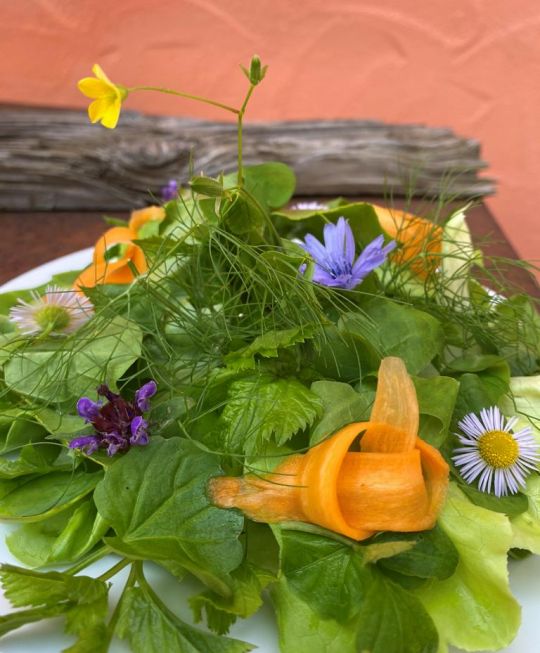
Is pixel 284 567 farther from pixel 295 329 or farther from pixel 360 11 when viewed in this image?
pixel 360 11

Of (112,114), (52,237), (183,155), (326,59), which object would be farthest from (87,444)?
(326,59)

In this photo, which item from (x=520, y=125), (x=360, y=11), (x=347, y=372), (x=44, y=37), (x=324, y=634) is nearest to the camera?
(x=324, y=634)

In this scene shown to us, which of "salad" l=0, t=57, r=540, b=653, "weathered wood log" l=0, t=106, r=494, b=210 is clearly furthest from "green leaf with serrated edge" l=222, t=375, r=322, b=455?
"weathered wood log" l=0, t=106, r=494, b=210

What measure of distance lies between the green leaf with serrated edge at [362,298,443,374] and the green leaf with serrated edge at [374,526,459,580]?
157 millimetres

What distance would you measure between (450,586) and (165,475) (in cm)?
23

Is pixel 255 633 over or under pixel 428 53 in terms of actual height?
under

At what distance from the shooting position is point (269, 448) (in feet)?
1.86

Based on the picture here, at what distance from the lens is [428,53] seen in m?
1.96

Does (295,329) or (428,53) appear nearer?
(295,329)

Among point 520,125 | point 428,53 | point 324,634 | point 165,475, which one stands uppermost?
point 428,53

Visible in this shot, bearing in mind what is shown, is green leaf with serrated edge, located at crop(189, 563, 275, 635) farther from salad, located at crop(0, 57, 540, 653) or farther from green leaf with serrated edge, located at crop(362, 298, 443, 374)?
green leaf with serrated edge, located at crop(362, 298, 443, 374)

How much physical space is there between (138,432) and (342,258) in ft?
0.82

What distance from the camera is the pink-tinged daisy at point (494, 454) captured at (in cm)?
60

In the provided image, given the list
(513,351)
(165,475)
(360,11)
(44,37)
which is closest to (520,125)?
(360,11)
